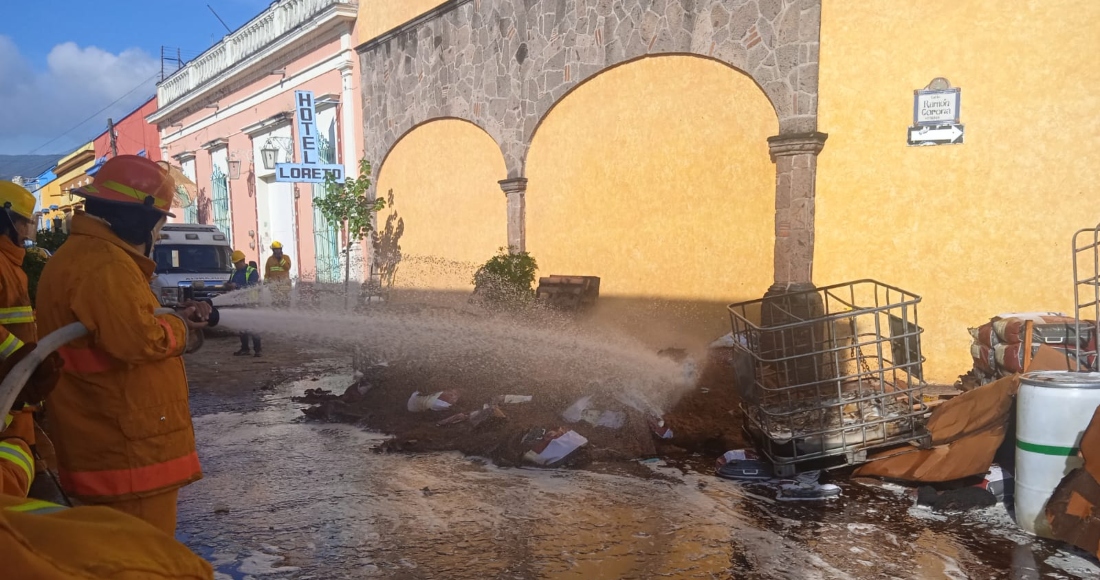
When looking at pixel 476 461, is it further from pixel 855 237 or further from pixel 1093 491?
pixel 855 237

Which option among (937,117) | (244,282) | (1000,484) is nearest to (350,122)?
(244,282)

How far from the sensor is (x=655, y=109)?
9.29 meters

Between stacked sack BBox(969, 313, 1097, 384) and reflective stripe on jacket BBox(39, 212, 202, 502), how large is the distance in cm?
499

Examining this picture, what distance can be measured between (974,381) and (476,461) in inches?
162

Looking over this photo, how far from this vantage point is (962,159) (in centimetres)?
681

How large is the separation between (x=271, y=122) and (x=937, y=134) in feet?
57.1

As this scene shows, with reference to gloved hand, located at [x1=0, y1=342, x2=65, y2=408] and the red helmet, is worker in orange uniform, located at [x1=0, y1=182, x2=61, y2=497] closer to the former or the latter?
gloved hand, located at [x1=0, y1=342, x2=65, y2=408]

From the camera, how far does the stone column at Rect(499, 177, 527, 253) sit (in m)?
11.5

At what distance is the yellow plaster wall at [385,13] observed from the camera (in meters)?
14.1

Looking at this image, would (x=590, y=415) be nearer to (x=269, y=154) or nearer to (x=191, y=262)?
(x=191, y=262)

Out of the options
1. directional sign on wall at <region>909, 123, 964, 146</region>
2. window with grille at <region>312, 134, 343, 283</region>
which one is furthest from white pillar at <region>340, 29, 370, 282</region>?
directional sign on wall at <region>909, 123, 964, 146</region>

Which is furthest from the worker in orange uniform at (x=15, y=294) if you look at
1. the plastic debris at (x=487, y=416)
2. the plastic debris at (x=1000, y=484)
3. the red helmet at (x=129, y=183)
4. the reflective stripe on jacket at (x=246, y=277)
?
the reflective stripe on jacket at (x=246, y=277)

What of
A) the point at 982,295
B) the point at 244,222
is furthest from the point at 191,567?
the point at 244,222

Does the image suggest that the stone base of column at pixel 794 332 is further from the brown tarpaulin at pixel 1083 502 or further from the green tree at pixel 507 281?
the green tree at pixel 507 281
